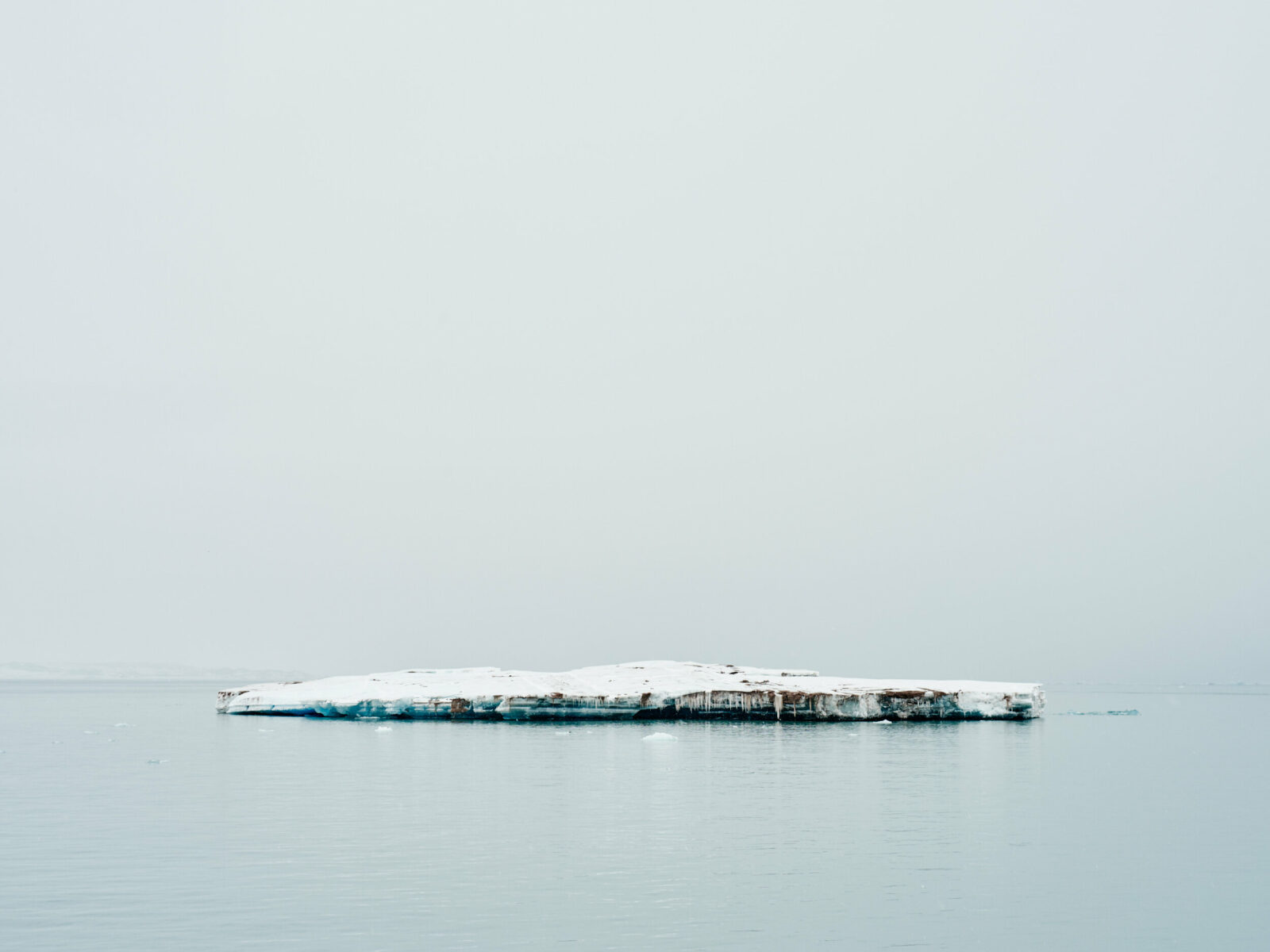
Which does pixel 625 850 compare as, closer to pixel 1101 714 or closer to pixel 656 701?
pixel 656 701

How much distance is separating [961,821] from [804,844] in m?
5.06

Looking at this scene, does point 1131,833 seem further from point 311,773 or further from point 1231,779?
point 311,773

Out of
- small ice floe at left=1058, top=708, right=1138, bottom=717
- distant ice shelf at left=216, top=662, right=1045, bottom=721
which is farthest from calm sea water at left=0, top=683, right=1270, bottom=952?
small ice floe at left=1058, top=708, right=1138, bottom=717

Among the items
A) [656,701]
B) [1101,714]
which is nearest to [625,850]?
[656,701]

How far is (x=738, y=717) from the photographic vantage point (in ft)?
185

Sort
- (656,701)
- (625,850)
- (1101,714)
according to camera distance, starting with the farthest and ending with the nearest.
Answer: (1101,714)
(656,701)
(625,850)

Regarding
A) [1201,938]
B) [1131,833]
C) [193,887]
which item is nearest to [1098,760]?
[1131,833]

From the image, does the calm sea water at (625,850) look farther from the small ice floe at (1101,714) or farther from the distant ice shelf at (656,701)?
the small ice floe at (1101,714)

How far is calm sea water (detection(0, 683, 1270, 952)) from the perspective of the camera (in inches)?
560

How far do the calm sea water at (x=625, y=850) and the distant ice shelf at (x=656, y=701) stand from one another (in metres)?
14.9

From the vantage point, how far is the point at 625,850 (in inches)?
763

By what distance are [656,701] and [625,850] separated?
36.2m

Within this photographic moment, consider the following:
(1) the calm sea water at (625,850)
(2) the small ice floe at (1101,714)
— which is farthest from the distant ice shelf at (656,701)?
(2) the small ice floe at (1101,714)

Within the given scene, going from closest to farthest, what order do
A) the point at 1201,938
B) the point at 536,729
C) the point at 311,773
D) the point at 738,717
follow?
the point at 1201,938 < the point at 311,773 < the point at 536,729 < the point at 738,717
